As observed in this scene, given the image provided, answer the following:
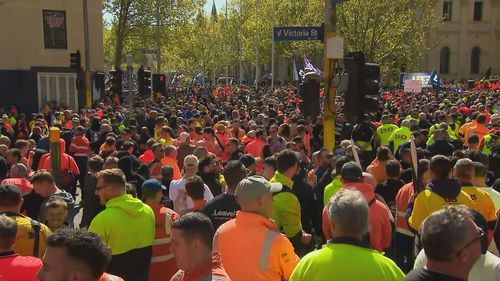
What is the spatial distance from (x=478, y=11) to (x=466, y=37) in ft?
11.4

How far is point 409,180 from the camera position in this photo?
8.64m

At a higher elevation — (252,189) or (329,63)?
(329,63)

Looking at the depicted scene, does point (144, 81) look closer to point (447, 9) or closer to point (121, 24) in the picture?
point (121, 24)

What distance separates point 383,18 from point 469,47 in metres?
42.6

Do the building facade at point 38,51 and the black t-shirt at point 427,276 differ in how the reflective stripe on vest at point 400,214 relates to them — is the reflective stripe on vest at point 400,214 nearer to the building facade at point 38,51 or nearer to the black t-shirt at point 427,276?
the black t-shirt at point 427,276

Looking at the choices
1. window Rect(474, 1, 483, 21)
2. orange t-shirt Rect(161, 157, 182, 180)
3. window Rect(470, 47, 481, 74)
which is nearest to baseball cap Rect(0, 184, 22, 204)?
orange t-shirt Rect(161, 157, 182, 180)

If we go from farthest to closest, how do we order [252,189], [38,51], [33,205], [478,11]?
[478,11]
[38,51]
[33,205]
[252,189]

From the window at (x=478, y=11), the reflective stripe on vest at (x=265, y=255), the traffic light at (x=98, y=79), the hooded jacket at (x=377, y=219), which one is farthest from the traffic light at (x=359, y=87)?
the window at (x=478, y=11)

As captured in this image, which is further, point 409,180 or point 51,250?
point 409,180

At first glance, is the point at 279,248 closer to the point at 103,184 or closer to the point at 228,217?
the point at 228,217

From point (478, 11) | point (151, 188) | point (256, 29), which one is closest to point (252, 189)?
point (151, 188)

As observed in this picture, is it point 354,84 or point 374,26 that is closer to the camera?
point 354,84

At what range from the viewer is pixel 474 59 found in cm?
7062

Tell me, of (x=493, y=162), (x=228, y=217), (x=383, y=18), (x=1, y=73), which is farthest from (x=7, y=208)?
(x=383, y=18)
